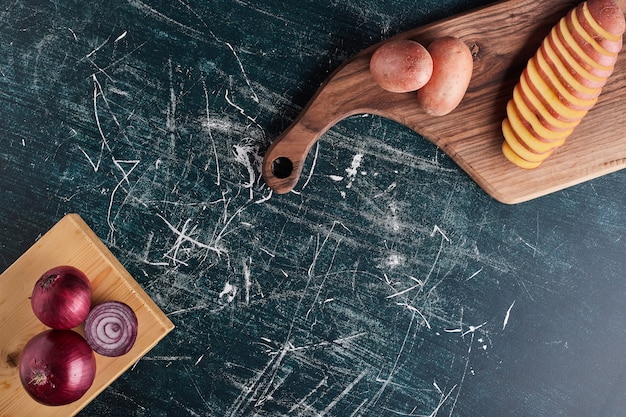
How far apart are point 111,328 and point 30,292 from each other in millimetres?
173

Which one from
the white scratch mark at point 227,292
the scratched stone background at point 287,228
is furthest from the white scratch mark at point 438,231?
the white scratch mark at point 227,292

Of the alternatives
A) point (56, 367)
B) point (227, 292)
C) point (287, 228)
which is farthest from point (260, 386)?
point (56, 367)

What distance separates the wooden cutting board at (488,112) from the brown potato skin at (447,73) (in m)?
0.06

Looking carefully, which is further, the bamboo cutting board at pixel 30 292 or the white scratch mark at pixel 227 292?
the white scratch mark at pixel 227 292

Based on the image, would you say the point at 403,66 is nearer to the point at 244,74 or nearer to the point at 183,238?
the point at 244,74

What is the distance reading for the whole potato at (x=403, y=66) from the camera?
1.09 m

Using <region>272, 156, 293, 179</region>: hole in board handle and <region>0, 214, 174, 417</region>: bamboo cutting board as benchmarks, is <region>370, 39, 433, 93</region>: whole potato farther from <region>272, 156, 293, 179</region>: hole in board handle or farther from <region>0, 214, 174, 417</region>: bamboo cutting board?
<region>0, 214, 174, 417</region>: bamboo cutting board

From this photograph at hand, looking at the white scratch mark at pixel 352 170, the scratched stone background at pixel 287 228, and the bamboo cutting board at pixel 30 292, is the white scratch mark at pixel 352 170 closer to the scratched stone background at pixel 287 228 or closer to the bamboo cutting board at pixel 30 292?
the scratched stone background at pixel 287 228

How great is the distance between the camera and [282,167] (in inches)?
49.4

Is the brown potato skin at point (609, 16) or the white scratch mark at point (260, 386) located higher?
the brown potato skin at point (609, 16)

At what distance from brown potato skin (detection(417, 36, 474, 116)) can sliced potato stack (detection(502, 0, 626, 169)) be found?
0.12 metres

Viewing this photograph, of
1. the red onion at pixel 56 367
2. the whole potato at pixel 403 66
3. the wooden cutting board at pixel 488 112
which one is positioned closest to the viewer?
the red onion at pixel 56 367

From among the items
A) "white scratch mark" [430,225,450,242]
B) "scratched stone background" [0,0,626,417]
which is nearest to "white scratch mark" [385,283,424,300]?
"scratched stone background" [0,0,626,417]

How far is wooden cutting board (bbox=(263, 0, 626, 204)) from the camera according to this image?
1195 mm
